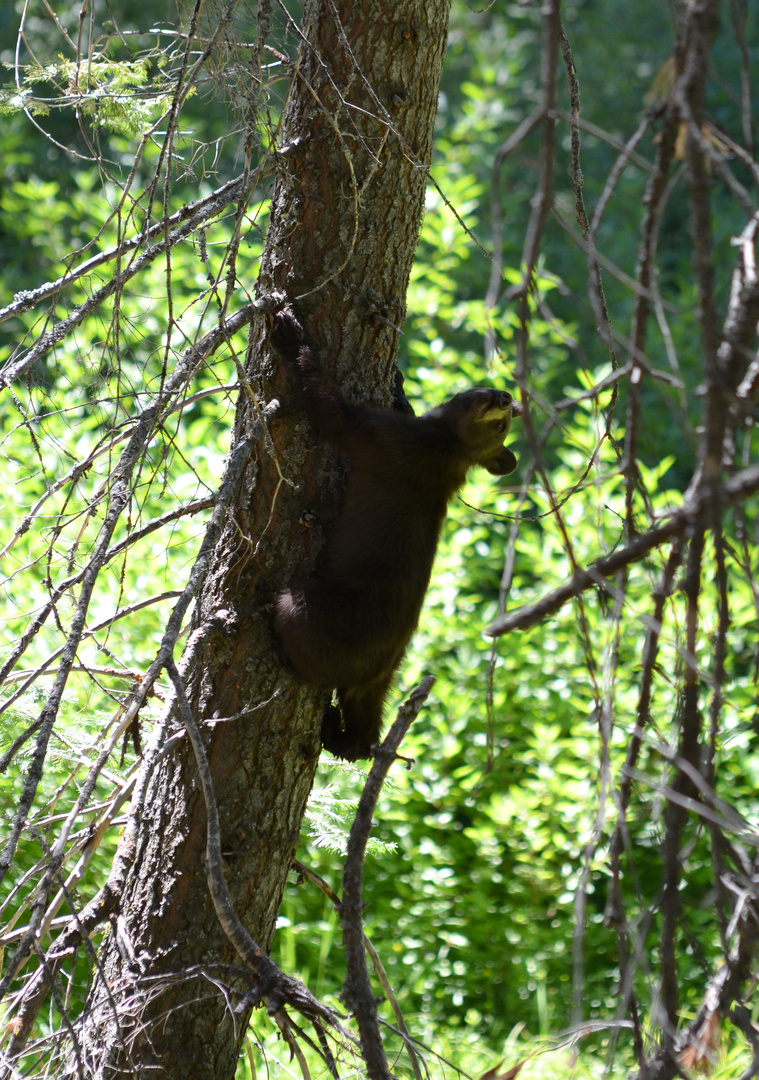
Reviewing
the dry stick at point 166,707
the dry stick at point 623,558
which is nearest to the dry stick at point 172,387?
the dry stick at point 166,707

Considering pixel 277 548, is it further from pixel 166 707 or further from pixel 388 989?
pixel 388 989

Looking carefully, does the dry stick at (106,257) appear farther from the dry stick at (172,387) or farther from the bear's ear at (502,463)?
the bear's ear at (502,463)

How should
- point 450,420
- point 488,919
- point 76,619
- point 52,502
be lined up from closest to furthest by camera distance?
point 76,619 → point 450,420 → point 52,502 → point 488,919

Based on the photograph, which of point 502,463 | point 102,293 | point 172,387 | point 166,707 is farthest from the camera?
point 502,463

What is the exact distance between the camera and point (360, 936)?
6.25ft

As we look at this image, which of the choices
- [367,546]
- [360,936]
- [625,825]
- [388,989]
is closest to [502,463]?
[367,546]

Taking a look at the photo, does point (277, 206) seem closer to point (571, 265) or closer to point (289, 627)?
point (289, 627)

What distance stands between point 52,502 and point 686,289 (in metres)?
5.51

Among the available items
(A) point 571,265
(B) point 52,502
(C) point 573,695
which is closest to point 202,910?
(B) point 52,502

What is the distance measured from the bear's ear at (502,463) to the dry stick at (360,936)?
201 cm

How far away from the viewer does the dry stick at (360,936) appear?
6.01 feet

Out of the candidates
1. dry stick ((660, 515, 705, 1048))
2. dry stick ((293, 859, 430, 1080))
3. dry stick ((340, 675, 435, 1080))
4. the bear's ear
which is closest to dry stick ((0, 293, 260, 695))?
dry stick ((340, 675, 435, 1080))

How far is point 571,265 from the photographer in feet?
34.2

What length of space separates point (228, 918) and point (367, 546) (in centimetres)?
118
